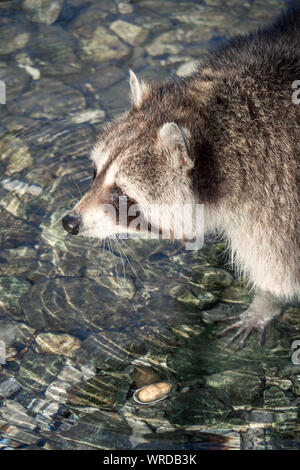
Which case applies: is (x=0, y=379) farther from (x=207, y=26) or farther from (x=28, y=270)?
(x=207, y=26)

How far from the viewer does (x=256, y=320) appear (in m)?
5.00

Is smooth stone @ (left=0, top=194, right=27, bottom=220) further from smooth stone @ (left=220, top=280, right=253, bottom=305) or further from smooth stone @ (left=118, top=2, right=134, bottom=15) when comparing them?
smooth stone @ (left=118, top=2, right=134, bottom=15)

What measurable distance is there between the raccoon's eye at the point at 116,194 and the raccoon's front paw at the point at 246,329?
1595mm

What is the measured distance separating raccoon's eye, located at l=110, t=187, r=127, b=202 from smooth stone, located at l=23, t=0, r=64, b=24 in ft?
16.6


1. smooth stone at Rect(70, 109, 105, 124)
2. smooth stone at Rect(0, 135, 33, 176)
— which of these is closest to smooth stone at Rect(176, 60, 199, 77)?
smooth stone at Rect(70, 109, 105, 124)

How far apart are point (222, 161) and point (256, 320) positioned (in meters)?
1.61

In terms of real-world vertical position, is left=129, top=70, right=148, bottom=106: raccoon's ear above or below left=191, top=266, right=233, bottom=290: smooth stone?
above

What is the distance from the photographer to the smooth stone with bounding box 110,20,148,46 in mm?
8102

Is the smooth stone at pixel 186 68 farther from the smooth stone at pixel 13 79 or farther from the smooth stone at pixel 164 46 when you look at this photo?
the smooth stone at pixel 13 79

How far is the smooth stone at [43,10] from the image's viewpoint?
8.35m

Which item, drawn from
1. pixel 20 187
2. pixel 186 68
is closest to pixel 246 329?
pixel 20 187

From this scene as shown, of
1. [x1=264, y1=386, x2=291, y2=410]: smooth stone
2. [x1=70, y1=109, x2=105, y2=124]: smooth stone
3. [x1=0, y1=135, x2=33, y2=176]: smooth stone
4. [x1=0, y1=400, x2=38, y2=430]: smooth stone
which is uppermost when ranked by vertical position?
[x1=70, y1=109, x2=105, y2=124]: smooth stone

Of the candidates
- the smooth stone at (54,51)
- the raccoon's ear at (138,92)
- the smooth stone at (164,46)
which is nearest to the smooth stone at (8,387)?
the raccoon's ear at (138,92)

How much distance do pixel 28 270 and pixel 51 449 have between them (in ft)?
6.09
